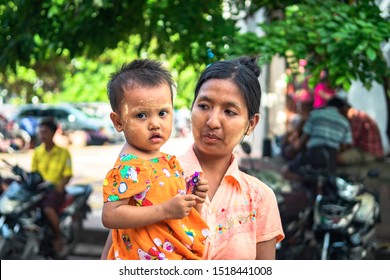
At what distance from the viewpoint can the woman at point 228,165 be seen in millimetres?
1973

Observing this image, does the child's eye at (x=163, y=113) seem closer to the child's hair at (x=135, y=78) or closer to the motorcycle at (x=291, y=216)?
the child's hair at (x=135, y=78)

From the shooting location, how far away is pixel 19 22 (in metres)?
4.30

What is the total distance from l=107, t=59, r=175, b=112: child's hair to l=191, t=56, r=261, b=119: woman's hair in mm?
108

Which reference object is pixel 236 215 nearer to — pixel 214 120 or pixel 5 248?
pixel 214 120

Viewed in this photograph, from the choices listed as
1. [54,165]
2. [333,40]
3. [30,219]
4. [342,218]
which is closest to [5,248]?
[30,219]

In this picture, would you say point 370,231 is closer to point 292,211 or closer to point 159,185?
point 292,211

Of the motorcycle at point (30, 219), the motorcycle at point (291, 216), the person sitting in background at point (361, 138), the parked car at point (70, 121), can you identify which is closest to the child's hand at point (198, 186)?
the motorcycle at point (291, 216)

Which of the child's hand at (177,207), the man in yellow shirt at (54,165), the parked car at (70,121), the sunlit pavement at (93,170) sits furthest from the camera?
the parked car at (70,121)

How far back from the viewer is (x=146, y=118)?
190 cm

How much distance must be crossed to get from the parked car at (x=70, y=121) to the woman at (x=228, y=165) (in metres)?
16.2

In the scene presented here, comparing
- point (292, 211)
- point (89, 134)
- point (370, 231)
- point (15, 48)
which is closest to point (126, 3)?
point (15, 48)

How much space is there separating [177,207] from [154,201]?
0.09 metres

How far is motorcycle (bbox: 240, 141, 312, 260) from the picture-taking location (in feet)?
20.5

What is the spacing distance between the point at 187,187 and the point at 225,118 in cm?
20
